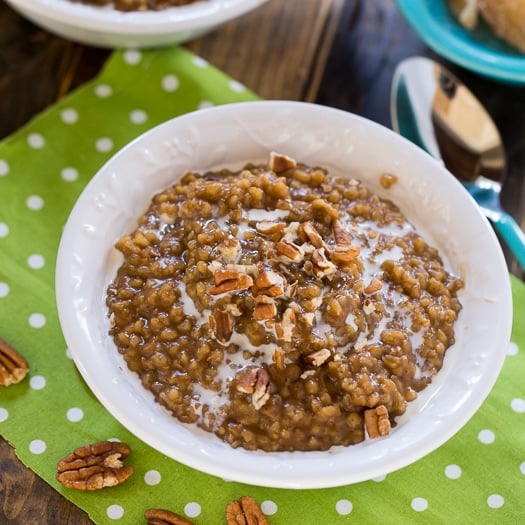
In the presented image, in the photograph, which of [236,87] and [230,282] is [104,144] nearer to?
[236,87]

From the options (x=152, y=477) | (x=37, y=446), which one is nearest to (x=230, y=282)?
(x=152, y=477)

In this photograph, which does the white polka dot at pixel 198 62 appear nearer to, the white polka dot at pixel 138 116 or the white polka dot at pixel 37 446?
the white polka dot at pixel 138 116

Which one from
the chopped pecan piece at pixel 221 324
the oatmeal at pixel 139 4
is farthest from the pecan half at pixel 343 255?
the oatmeal at pixel 139 4

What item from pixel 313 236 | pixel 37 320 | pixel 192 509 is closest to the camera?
pixel 313 236

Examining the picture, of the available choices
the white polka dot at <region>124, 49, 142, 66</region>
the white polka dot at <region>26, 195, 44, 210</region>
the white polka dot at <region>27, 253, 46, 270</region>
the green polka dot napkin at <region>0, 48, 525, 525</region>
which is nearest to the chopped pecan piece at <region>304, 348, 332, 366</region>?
the green polka dot napkin at <region>0, 48, 525, 525</region>

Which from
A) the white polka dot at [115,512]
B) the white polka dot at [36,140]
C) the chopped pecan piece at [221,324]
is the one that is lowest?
the white polka dot at [115,512]

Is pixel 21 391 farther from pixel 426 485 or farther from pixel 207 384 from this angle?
pixel 426 485

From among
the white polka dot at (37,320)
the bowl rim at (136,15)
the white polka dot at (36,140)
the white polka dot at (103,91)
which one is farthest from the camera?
the white polka dot at (103,91)
